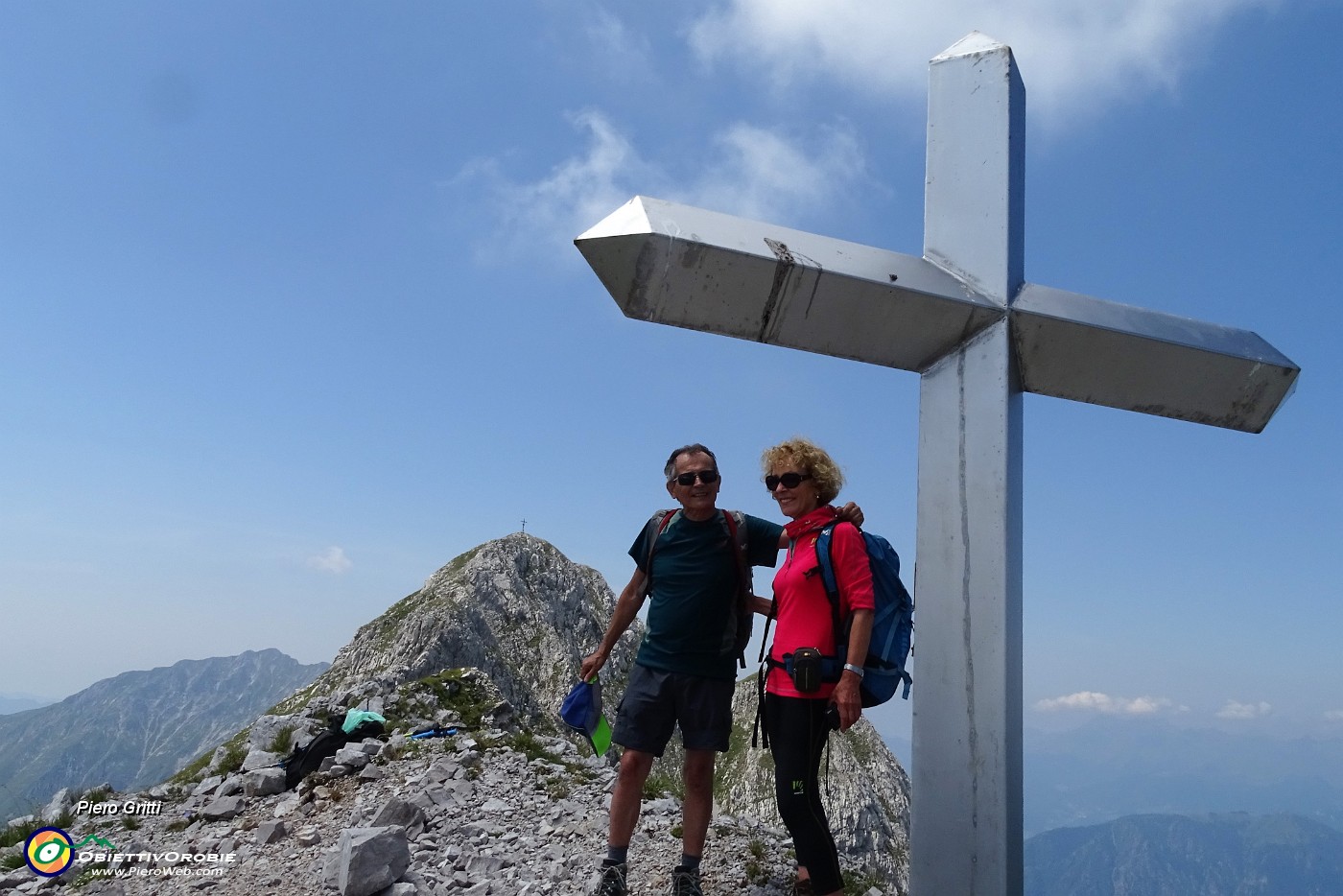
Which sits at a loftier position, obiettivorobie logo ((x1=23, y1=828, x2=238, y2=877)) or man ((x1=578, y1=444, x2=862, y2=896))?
man ((x1=578, y1=444, x2=862, y2=896))

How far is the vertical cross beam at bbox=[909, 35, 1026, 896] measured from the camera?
111 inches

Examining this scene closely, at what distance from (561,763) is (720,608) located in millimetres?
4527

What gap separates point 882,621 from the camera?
134 inches

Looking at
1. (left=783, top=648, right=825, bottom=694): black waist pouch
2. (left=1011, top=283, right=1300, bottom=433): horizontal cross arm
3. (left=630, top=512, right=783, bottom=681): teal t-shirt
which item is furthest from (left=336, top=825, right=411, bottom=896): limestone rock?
(left=1011, top=283, right=1300, bottom=433): horizontal cross arm

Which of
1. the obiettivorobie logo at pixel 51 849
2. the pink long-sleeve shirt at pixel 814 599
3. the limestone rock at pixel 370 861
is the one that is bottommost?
the obiettivorobie logo at pixel 51 849

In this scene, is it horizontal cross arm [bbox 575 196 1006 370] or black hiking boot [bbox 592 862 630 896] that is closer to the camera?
horizontal cross arm [bbox 575 196 1006 370]

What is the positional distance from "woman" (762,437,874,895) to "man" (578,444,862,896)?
546mm

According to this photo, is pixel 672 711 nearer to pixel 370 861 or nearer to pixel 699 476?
pixel 699 476

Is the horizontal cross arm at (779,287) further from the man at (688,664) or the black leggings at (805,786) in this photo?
the black leggings at (805,786)

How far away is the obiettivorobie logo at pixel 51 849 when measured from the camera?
621 cm

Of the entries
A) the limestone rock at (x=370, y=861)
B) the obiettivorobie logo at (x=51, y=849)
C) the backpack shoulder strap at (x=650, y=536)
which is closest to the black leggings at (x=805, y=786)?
the backpack shoulder strap at (x=650, y=536)

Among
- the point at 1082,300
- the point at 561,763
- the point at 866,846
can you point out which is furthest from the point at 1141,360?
the point at 866,846

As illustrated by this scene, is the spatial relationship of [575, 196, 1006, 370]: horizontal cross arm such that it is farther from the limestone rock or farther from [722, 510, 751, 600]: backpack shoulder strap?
the limestone rock

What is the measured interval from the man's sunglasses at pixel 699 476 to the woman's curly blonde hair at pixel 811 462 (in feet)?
1.14
